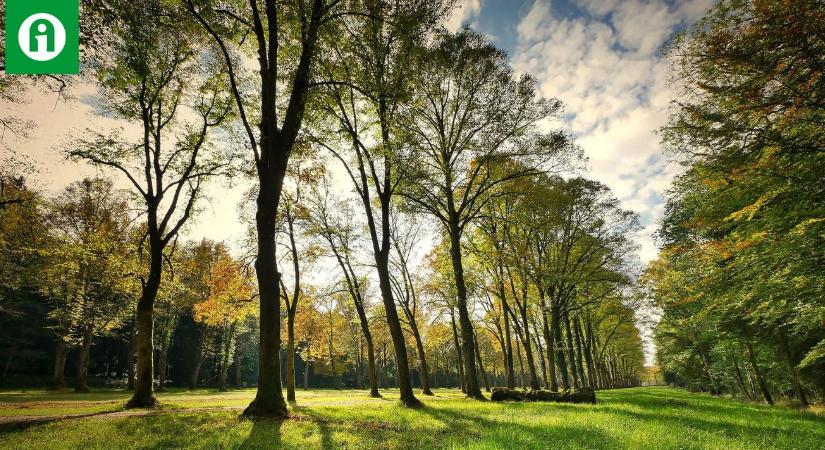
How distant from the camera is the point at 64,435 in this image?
26.7 feet

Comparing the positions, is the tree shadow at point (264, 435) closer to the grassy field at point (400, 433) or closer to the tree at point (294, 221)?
the grassy field at point (400, 433)

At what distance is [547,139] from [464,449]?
654 inches

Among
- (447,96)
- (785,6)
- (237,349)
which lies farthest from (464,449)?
(237,349)

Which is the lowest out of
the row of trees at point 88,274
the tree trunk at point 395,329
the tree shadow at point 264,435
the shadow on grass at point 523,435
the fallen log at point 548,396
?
the fallen log at point 548,396

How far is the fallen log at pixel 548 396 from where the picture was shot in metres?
16.8

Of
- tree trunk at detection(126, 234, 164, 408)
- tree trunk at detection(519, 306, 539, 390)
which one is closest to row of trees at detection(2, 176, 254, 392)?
tree trunk at detection(126, 234, 164, 408)

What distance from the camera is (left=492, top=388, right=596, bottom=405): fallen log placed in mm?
16797

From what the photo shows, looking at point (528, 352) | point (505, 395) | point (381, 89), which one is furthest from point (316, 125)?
point (528, 352)

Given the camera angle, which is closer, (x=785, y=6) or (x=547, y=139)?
(x=785, y=6)

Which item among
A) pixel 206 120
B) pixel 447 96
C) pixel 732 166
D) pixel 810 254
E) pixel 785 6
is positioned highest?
pixel 447 96

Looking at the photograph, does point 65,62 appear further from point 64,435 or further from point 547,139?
point 547,139

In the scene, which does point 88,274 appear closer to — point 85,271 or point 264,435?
point 85,271

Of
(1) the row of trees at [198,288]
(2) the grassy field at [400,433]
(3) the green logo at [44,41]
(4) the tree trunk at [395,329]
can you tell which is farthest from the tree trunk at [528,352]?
(3) the green logo at [44,41]

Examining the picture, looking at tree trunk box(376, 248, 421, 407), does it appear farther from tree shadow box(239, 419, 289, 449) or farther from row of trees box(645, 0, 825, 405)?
row of trees box(645, 0, 825, 405)
